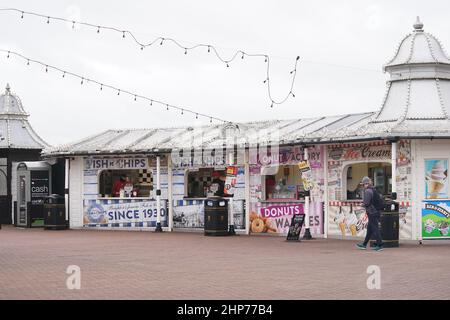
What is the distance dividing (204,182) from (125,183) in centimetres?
306

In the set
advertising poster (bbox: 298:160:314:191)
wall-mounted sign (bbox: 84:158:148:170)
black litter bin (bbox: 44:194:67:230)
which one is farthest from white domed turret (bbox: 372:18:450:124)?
black litter bin (bbox: 44:194:67:230)

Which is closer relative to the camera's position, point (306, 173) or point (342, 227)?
point (306, 173)

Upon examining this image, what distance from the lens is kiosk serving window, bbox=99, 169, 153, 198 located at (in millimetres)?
26562

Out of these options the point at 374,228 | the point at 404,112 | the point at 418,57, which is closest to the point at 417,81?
the point at 418,57

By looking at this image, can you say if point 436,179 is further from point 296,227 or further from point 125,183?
point 125,183

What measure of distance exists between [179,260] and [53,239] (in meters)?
7.54

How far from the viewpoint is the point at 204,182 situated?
84.2ft

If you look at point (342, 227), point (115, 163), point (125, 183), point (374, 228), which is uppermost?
point (115, 163)

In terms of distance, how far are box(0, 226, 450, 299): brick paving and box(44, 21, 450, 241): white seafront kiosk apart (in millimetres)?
1419

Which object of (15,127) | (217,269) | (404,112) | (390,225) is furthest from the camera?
(15,127)

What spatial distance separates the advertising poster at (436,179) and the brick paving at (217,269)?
125 centimetres

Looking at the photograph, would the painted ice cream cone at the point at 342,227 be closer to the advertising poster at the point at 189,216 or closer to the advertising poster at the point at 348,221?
the advertising poster at the point at 348,221
